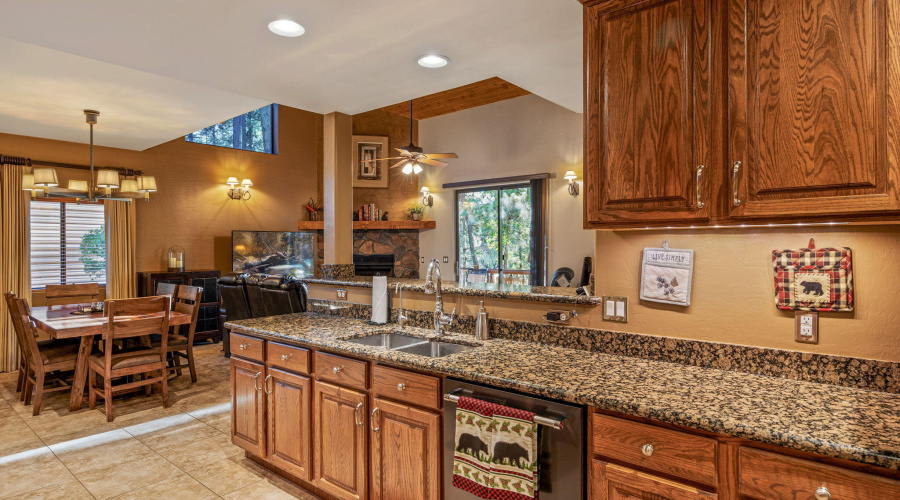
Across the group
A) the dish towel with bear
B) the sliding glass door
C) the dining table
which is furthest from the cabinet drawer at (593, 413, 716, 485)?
the sliding glass door

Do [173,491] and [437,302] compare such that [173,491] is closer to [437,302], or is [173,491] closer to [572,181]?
[437,302]

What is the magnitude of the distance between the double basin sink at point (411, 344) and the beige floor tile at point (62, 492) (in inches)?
66.8

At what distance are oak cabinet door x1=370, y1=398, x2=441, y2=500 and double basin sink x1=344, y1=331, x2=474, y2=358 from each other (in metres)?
0.34

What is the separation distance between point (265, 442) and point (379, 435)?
0.99 m

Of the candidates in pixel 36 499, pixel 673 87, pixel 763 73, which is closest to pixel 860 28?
pixel 763 73

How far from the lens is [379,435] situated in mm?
2055

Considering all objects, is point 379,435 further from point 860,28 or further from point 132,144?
point 132,144

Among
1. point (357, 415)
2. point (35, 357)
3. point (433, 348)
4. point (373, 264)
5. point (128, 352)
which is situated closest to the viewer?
point (357, 415)

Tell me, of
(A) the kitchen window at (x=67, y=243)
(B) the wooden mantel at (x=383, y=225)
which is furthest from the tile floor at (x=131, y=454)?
(B) the wooden mantel at (x=383, y=225)

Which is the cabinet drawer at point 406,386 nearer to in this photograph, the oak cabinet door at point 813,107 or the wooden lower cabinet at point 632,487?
the wooden lower cabinet at point 632,487

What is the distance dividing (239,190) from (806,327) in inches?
280

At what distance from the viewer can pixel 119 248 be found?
5.83 meters

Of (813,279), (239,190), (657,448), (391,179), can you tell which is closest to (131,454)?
(657,448)

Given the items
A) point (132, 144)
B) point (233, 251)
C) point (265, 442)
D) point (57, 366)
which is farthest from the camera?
point (233, 251)
